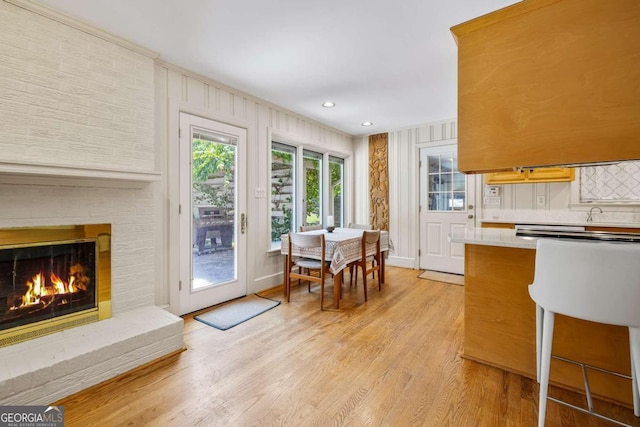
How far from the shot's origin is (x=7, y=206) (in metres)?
1.90

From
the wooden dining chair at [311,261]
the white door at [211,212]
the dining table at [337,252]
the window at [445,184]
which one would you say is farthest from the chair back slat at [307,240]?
the window at [445,184]

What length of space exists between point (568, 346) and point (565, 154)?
119 cm

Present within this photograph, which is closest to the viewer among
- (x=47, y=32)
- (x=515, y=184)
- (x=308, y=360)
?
(x=47, y=32)

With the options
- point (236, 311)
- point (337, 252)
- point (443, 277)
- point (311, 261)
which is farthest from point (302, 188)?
point (443, 277)

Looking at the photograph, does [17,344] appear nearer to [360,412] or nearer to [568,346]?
[360,412]

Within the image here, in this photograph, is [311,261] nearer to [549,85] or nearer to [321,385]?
[321,385]

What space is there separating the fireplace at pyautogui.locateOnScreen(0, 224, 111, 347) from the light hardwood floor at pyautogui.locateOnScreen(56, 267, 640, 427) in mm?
697


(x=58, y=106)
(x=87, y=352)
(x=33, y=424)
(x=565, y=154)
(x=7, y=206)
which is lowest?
(x=33, y=424)

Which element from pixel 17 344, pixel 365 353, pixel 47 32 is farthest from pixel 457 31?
pixel 17 344

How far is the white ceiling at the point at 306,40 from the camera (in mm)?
1962

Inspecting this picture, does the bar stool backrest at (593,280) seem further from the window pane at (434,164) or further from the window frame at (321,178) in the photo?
the window pane at (434,164)

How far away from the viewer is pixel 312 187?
190 inches

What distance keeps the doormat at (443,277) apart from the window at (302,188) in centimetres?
176

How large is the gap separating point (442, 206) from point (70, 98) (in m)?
4.68
